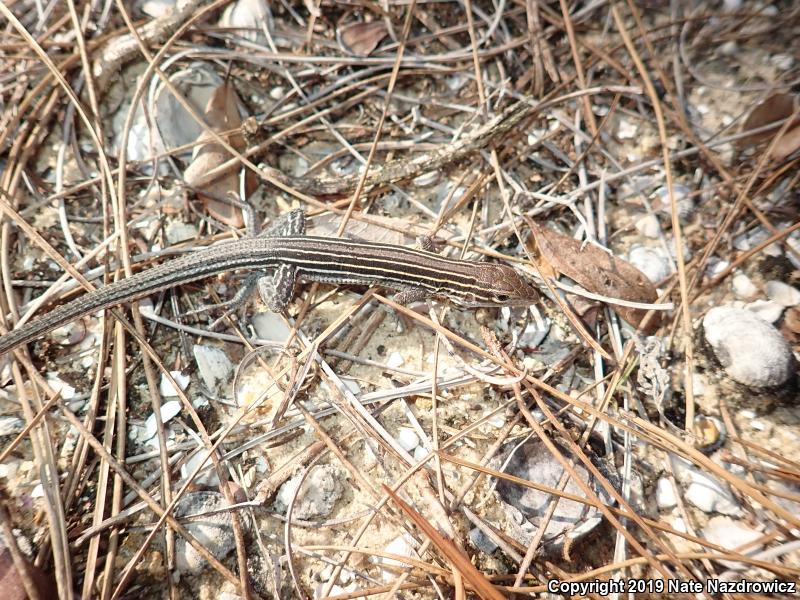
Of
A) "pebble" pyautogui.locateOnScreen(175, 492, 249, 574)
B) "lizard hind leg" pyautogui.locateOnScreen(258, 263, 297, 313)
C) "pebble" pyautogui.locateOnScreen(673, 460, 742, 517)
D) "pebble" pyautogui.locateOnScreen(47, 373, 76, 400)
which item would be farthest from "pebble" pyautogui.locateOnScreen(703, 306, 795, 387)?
"pebble" pyautogui.locateOnScreen(47, 373, 76, 400)

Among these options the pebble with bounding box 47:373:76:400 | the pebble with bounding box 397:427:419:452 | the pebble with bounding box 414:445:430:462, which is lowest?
the pebble with bounding box 414:445:430:462

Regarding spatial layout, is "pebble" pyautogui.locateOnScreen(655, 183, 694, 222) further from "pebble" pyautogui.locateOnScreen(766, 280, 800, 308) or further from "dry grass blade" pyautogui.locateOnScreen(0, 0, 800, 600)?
"pebble" pyautogui.locateOnScreen(766, 280, 800, 308)

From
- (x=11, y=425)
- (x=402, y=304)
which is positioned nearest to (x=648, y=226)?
(x=402, y=304)

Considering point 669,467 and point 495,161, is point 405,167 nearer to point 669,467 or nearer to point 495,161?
point 495,161

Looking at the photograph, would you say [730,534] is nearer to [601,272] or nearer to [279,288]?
[601,272]

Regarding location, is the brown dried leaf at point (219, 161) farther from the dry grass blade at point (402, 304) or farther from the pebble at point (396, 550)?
the pebble at point (396, 550)
